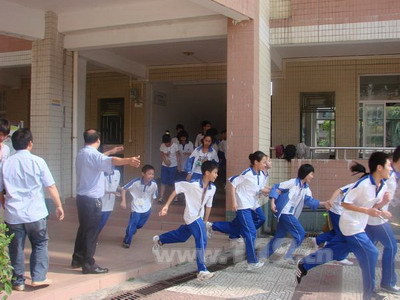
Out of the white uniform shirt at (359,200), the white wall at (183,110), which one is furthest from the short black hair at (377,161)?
the white wall at (183,110)

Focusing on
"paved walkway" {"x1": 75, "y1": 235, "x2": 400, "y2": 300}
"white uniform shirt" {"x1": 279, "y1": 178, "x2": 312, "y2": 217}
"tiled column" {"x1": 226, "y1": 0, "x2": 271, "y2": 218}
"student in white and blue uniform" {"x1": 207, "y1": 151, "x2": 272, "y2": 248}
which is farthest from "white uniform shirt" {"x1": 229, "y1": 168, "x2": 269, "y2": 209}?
"tiled column" {"x1": 226, "y1": 0, "x2": 271, "y2": 218}

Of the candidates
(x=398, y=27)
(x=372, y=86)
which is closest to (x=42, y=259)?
(x=398, y=27)

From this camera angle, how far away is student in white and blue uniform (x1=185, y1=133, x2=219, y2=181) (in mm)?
8359

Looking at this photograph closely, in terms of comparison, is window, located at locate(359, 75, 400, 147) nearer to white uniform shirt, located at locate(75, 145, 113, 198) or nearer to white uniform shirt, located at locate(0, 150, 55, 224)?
white uniform shirt, located at locate(75, 145, 113, 198)

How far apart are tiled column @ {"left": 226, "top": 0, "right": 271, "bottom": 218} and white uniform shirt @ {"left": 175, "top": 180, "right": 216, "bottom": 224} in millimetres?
2162

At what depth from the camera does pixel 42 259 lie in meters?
4.87

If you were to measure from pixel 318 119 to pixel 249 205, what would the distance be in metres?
5.49

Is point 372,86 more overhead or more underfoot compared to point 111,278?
more overhead

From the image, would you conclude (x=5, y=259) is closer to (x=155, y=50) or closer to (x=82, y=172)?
(x=82, y=172)

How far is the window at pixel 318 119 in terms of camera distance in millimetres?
11109

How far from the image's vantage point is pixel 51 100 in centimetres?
936

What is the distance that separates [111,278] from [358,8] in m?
6.31

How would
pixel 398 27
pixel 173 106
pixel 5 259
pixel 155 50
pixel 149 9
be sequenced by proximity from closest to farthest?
pixel 5 259 → pixel 398 27 → pixel 149 9 → pixel 155 50 → pixel 173 106

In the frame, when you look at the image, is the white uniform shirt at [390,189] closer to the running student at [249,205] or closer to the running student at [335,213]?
the running student at [335,213]
